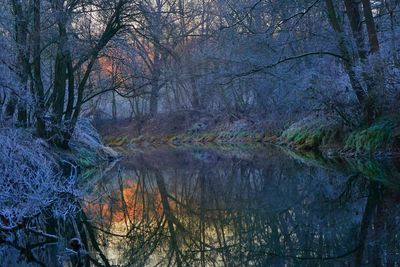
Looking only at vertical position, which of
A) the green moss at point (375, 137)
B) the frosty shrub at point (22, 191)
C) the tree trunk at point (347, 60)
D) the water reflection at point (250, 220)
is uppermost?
the tree trunk at point (347, 60)

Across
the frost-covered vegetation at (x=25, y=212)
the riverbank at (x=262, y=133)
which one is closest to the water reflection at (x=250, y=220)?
the frost-covered vegetation at (x=25, y=212)

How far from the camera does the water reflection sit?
5445 millimetres

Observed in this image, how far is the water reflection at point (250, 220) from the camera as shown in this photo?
17.9ft

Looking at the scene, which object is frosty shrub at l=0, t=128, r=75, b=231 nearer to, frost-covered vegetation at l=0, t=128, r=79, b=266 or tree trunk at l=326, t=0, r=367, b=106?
frost-covered vegetation at l=0, t=128, r=79, b=266

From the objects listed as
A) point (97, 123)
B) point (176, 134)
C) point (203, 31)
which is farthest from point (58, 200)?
point (97, 123)

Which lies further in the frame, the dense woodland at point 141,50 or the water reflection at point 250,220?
the dense woodland at point 141,50

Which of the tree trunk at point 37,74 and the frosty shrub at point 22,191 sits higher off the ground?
the tree trunk at point 37,74

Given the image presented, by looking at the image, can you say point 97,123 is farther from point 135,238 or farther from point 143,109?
point 135,238

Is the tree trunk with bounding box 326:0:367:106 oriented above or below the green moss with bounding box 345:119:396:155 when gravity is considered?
above

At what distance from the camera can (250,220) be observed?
723 centimetres

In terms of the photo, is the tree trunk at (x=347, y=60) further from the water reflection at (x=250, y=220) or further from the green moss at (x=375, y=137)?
the water reflection at (x=250, y=220)

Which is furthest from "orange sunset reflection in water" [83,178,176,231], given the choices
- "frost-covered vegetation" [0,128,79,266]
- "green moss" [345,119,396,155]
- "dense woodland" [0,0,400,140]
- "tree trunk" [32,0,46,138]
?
"green moss" [345,119,396,155]

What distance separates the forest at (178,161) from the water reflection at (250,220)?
39 millimetres

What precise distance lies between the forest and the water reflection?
0.13 ft
